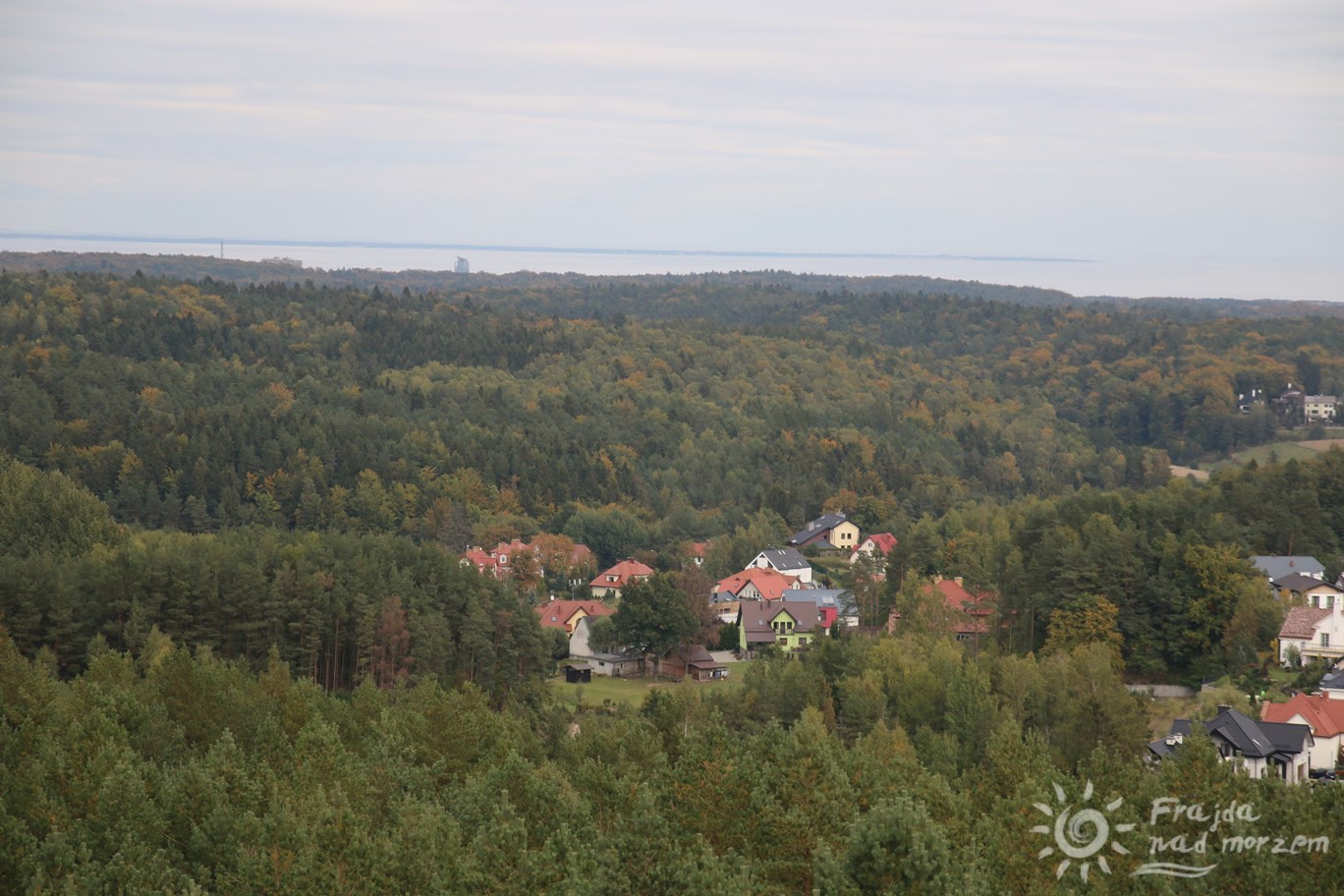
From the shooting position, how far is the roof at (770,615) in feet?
181

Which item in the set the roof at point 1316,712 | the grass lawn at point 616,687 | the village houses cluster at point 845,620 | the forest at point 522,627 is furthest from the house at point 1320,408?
the roof at point 1316,712

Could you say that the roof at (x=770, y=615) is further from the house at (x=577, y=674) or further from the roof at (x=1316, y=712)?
the roof at (x=1316, y=712)

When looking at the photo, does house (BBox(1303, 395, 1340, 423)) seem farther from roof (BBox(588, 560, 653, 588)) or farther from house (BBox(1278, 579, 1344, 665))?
house (BBox(1278, 579, 1344, 665))

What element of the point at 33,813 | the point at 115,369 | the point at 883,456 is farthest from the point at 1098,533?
the point at 115,369

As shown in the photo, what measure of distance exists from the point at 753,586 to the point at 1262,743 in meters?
32.3

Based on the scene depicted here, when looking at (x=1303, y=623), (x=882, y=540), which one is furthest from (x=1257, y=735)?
(x=882, y=540)

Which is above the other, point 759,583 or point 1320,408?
point 1320,408

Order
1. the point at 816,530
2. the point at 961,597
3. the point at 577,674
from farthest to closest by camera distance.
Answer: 1. the point at 816,530
2. the point at 577,674
3. the point at 961,597

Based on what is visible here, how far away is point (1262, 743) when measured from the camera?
2975cm

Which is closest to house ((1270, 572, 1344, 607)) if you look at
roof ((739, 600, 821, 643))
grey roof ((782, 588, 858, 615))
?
grey roof ((782, 588, 858, 615))

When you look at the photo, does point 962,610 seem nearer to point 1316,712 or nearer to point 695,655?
point 695,655

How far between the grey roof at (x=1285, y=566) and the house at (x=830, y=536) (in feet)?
96.7

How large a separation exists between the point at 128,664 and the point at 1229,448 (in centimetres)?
9198

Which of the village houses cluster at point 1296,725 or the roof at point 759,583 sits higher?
the village houses cluster at point 1296,725
